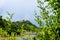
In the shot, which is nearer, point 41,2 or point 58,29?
point 58,29

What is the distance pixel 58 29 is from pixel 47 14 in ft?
2.75

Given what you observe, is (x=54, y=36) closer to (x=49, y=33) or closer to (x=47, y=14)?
(x=49, y=33)

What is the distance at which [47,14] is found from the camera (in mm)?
10008

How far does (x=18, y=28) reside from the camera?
399 inches

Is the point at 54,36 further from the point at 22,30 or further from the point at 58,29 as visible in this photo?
the point at 22,30

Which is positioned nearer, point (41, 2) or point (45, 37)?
point (45, 37)

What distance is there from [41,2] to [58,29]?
60.5 inches

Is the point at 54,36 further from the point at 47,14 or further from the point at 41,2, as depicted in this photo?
the point at 41,2

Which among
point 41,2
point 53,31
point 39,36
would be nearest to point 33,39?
point 39,36

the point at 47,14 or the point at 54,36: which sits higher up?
the point at 47,14

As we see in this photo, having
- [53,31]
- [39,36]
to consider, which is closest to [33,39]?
[39,36]

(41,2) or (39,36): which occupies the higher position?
(41,2)

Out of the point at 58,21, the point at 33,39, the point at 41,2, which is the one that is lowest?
the point at 33,39

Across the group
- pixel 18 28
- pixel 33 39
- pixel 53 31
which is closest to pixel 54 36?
pixel 53 31
